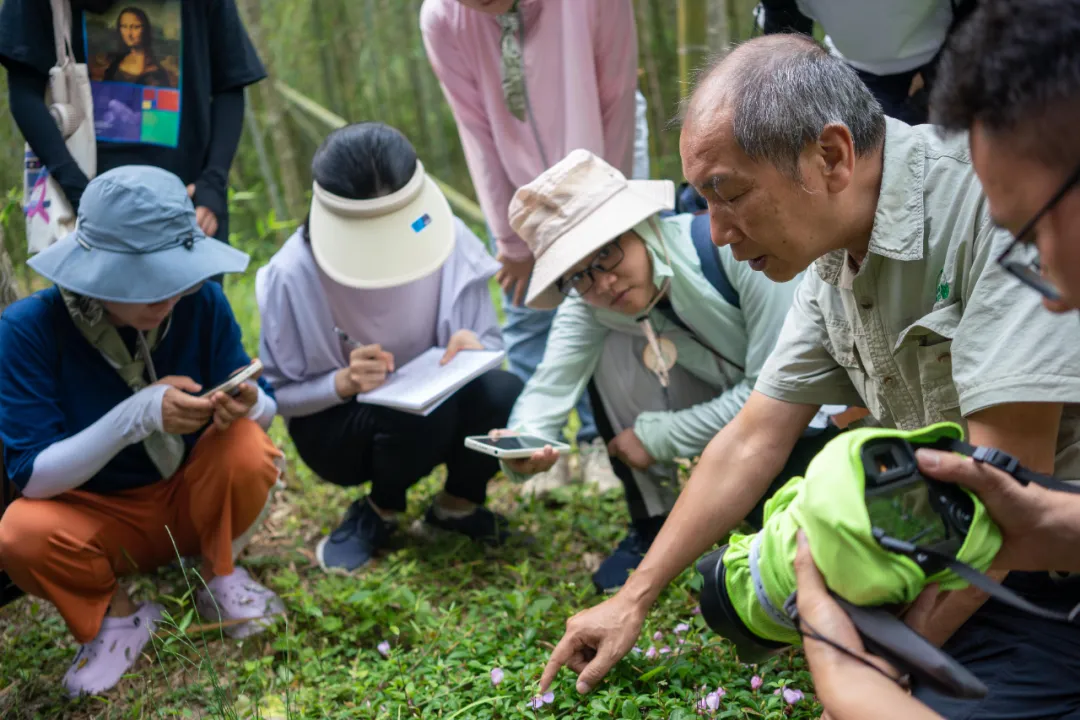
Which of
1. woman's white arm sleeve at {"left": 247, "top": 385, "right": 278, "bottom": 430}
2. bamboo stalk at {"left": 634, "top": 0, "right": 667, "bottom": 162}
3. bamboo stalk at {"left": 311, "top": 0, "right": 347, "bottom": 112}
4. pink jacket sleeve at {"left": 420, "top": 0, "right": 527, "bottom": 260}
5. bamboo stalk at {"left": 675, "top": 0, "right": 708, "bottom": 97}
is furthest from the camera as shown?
bamboo stalk at {"left": 311, "top": 0, "right": 347, "bottom": 112}

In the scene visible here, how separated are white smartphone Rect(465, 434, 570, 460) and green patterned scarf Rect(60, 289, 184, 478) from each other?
0.88 meters

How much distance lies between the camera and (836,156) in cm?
193

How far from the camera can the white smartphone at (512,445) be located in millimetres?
2949

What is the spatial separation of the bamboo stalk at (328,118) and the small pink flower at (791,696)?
5.39m

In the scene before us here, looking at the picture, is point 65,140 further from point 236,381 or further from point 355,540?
point 355,540

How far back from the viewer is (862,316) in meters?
2.09

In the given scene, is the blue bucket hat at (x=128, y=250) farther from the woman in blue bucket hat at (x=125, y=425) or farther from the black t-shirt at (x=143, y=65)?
the black t-shirt at (x=143, y=65)

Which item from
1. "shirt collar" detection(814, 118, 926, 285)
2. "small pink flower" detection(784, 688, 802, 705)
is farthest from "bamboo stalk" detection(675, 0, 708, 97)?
"small pink flower" detection(784, 688, 802, 705)

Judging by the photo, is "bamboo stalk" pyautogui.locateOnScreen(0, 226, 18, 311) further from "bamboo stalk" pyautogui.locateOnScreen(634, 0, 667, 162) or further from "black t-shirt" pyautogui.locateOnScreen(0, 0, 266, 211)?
"bamboo stalk" pyautogui.locateOnScreen(634, 0, 667, 162)

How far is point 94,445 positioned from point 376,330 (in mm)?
1098

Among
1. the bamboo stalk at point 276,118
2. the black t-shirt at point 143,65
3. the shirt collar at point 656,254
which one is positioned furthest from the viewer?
the bamboo stalk at point 276,118

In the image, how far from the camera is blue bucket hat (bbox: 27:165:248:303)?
2779 millimetres

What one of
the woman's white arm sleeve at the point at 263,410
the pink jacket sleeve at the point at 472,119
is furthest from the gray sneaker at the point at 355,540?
the pink jacket sleeve at the point at 472,119

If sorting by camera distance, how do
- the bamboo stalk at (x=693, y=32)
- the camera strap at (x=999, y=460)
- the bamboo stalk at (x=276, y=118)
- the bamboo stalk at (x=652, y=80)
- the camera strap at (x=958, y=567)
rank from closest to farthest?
the camera strap at (x=958, y=567)
the camera strap at (x=999, y=460)
the bamboo stalk at (x=693, y=32)
the bamboo stalk at (x=652, y=80)
the bamboo stalk at (x=276, y=118)
